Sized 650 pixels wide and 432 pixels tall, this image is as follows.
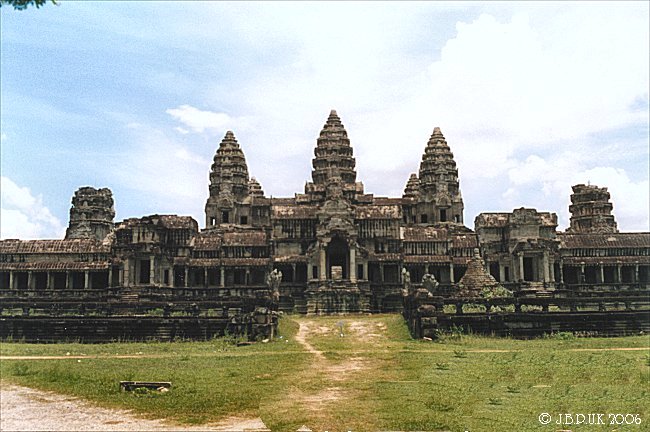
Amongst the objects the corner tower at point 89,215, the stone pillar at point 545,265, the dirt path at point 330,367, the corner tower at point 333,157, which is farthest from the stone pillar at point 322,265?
the corner tower at point 89,215

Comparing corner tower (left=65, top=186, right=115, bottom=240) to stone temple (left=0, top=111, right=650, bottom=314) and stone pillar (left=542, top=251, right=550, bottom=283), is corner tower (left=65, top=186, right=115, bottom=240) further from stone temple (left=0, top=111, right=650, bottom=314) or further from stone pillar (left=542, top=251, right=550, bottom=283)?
stone pillar (left=542, top=251, right=550, bottom=283)

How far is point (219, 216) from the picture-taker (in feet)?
252

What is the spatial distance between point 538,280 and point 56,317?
40932 millimetres

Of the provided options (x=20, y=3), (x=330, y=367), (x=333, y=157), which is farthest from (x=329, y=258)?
(x=20, y=3)

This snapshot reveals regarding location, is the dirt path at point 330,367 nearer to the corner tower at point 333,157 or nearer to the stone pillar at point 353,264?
the stone pillar at point 353,264

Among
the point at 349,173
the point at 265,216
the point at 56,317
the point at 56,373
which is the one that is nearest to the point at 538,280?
the point at 349,173

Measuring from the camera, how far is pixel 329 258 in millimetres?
55500

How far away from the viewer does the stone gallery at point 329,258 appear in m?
53.2

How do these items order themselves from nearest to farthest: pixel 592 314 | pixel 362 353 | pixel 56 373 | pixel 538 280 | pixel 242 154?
1. pixel 56 373
2. pixel 362 353
3. pixel 592 314
4. pixel 538 280
5. pixel 242 154

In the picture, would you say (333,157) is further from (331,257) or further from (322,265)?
(322,265)

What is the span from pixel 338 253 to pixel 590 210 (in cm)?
4226

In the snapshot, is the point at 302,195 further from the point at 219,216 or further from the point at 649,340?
the point at 649,340

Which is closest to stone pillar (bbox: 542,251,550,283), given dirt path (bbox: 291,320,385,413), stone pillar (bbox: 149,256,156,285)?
dirt path (bbox: 291,320,385,413)

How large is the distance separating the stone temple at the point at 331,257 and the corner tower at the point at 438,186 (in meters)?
13.0
